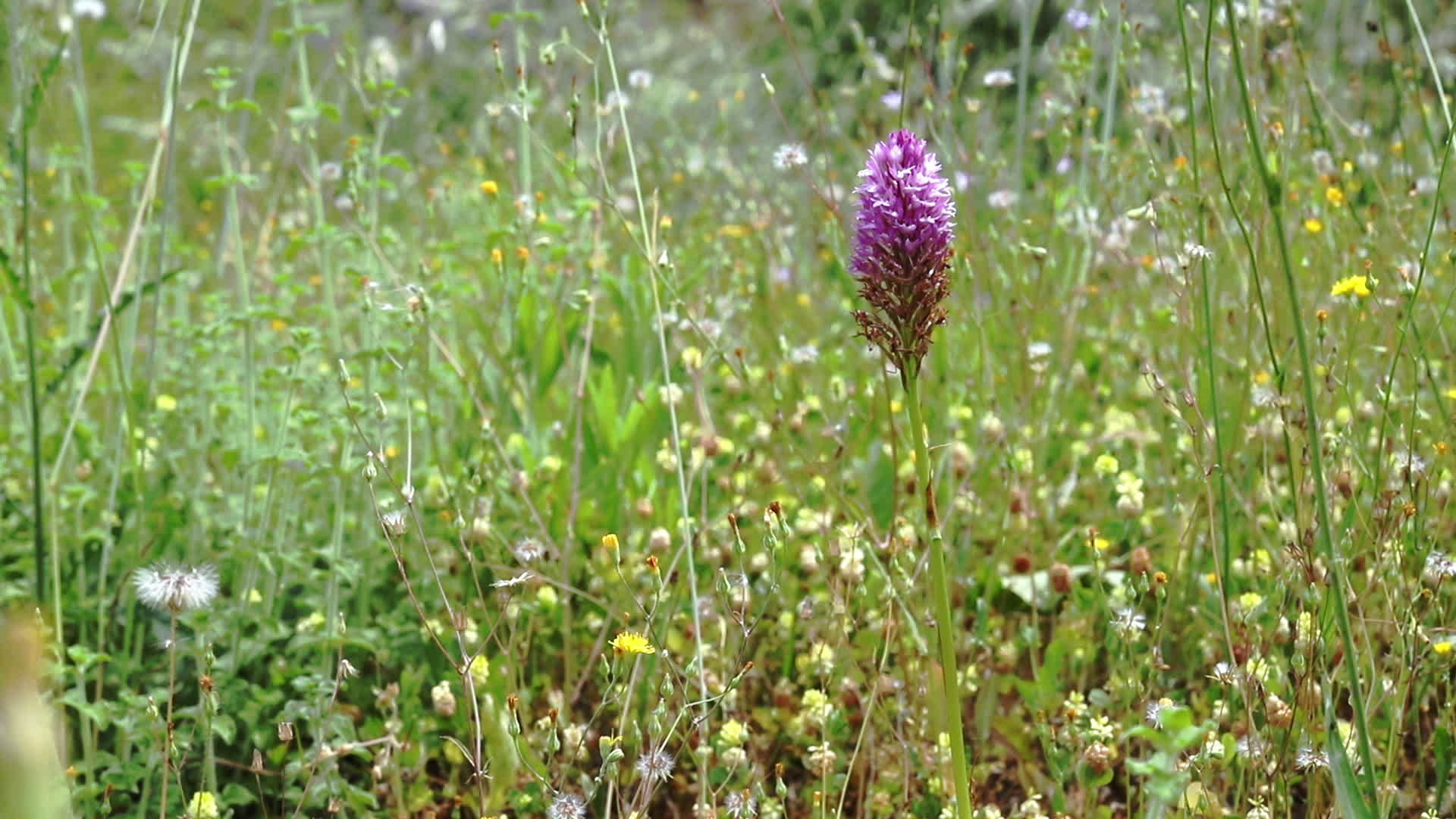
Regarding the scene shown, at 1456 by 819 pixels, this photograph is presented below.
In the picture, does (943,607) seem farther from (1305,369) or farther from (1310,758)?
(1310,758)

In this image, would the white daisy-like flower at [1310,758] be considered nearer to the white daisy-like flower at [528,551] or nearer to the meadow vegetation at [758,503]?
the meadow vegetation at [758,503]

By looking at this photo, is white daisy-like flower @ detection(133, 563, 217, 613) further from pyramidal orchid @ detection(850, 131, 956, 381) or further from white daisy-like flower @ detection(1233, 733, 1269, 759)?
white daisy-like flower @ detection(1233, 733, 1269, 759)

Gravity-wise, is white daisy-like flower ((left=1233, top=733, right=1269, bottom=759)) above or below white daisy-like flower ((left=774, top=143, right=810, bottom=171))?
below

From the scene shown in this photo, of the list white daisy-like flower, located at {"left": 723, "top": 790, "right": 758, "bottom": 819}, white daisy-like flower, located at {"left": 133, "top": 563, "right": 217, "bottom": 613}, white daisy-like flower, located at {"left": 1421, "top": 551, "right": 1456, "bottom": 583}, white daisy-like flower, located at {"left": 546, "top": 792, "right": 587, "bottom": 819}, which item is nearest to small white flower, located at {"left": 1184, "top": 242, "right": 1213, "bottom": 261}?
white daisy-like flower, located at {"left": 1421, "top": 551, "right": 1456, "bottom": 583}

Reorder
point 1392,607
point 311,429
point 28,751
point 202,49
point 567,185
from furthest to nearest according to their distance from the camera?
point 202,49
point 567,185
point 311,429
point 1392,607
point 28,751

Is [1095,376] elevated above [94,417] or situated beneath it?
elevated above

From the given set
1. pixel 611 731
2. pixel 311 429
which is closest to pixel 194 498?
pixel 311 429

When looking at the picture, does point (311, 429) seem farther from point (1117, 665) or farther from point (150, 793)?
point (1117, 665)

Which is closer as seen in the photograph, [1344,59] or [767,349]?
[767,349]
